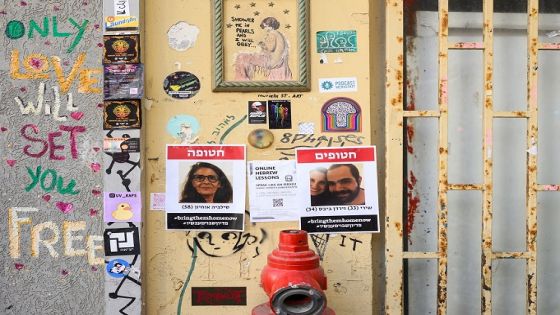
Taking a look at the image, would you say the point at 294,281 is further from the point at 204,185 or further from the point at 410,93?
the point at 410,93

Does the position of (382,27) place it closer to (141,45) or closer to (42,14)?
(141,45)

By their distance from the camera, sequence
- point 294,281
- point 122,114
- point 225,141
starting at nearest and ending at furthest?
point 294,281
point 122,114
point 225,141

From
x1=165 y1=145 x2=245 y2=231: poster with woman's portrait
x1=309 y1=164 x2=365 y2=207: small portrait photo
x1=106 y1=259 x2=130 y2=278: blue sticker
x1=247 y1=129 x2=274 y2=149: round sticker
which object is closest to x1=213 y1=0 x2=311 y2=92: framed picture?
x1=247 y1=129 x2=274 y2=149: round sticker

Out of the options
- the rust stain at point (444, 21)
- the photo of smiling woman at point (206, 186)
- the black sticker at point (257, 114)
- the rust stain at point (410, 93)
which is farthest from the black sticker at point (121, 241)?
the rust stain at point (444, 21)

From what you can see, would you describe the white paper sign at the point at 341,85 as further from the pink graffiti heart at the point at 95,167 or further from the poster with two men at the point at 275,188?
the pink graffiti heart at the point at 95,167

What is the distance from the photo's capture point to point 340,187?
333 cm

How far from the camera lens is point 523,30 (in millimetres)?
3443

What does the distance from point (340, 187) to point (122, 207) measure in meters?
1.31

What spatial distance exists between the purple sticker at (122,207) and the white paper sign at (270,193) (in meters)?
0.67

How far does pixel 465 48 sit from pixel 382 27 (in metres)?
0.52

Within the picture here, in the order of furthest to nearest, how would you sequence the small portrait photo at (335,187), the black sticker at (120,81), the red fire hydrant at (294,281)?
the small portrait photo at (335,187)
the black sticker at (120,81)
the red fire hydrant at (294,281)

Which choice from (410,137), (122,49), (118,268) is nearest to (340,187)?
(410,137)

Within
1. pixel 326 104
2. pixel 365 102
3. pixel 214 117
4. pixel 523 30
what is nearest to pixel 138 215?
pixel 214 117

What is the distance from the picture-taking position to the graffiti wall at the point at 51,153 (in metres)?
3.30
